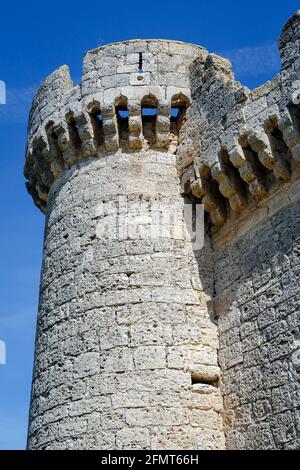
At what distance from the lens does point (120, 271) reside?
24.6ft

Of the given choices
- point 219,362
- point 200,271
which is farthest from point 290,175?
point 219,362

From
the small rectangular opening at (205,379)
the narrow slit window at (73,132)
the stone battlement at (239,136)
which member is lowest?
the small rectangular opening at (205,379)

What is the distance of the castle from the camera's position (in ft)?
21.7

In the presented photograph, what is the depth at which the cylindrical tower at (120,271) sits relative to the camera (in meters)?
6.78

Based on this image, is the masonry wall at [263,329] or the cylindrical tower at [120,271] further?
the cylindrical tower at [120,271]

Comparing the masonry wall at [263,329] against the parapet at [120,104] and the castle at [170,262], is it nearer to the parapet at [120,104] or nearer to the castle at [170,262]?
the castle at [170,262]

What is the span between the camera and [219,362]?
718cm

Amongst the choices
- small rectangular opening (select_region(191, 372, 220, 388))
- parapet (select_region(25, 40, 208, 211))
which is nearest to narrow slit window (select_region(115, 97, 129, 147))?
parapet (select_region(25, 40, 208, 211))

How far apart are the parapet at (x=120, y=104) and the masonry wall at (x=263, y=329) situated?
1.89m

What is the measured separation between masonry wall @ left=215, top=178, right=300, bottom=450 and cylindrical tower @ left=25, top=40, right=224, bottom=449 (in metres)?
0.24

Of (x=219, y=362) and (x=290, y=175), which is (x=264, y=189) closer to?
(x=290, y=175)

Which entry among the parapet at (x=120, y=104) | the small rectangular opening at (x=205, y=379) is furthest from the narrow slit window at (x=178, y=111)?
the small rectangular opening at (x=205, y=379)

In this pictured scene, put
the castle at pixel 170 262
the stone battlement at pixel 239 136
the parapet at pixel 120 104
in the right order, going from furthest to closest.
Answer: the parapet at pixel 120 104, the stone battlement at pixel 239 136, the castle at pixel 170 262
